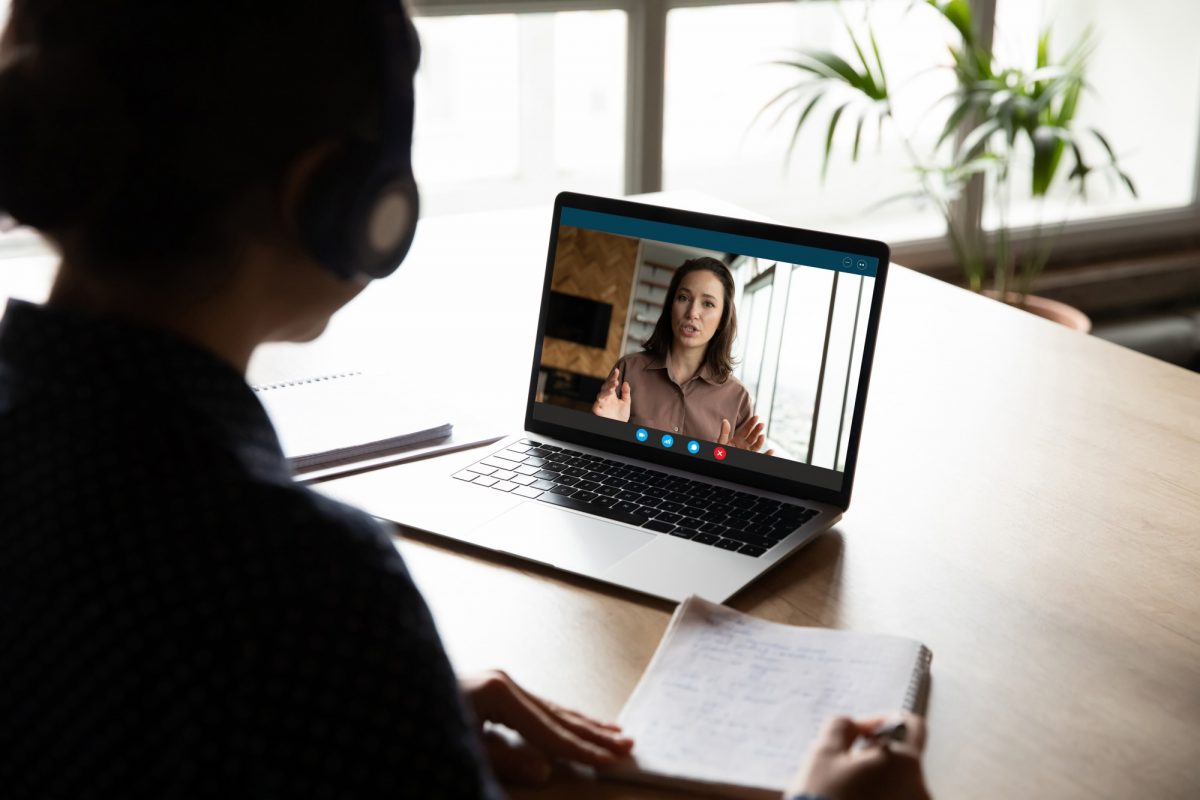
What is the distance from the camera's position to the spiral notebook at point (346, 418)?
4.27ft

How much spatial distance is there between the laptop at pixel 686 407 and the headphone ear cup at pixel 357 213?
0.40 meters

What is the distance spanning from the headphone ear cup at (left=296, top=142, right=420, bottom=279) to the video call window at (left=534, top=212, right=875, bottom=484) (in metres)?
0.46

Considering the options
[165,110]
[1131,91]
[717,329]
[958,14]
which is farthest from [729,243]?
[1131,91]

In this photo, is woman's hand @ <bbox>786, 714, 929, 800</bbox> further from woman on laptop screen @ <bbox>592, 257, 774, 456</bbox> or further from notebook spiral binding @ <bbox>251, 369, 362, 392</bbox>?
notebook spiral binding @ <bbox>251, 369, 362, 392</bbox>

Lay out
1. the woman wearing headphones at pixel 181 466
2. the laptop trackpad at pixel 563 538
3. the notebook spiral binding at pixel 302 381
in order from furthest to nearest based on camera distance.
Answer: the notebook spiral binding at pixel 302 381 → the laptop trackpad at pixel 563 538 → the woman wearing headphones at pixel 181 466

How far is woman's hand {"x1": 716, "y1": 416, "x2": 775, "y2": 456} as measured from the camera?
1204 millimetres

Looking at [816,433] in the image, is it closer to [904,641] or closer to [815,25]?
[904,641]

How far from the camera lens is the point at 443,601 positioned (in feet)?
3.45

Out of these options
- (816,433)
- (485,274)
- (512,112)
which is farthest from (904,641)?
(512,112)

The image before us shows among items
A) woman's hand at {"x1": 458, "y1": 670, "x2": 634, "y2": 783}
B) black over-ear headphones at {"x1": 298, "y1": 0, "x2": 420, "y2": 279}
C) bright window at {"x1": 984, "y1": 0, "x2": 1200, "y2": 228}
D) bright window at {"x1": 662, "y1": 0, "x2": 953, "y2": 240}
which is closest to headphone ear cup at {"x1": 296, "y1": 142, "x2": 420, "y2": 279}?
black over-ear headphones at {"x1": 298, "y1": 0, "x2": 420, "y2": 279}

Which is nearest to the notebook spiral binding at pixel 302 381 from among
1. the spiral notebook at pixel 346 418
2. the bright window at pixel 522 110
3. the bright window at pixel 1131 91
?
the spiral notebook at pixel 346 418

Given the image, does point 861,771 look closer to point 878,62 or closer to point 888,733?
point 888,733

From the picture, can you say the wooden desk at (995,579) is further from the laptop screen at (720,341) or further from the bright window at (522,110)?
the bright window at (522,110)

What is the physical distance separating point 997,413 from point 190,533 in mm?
1034
